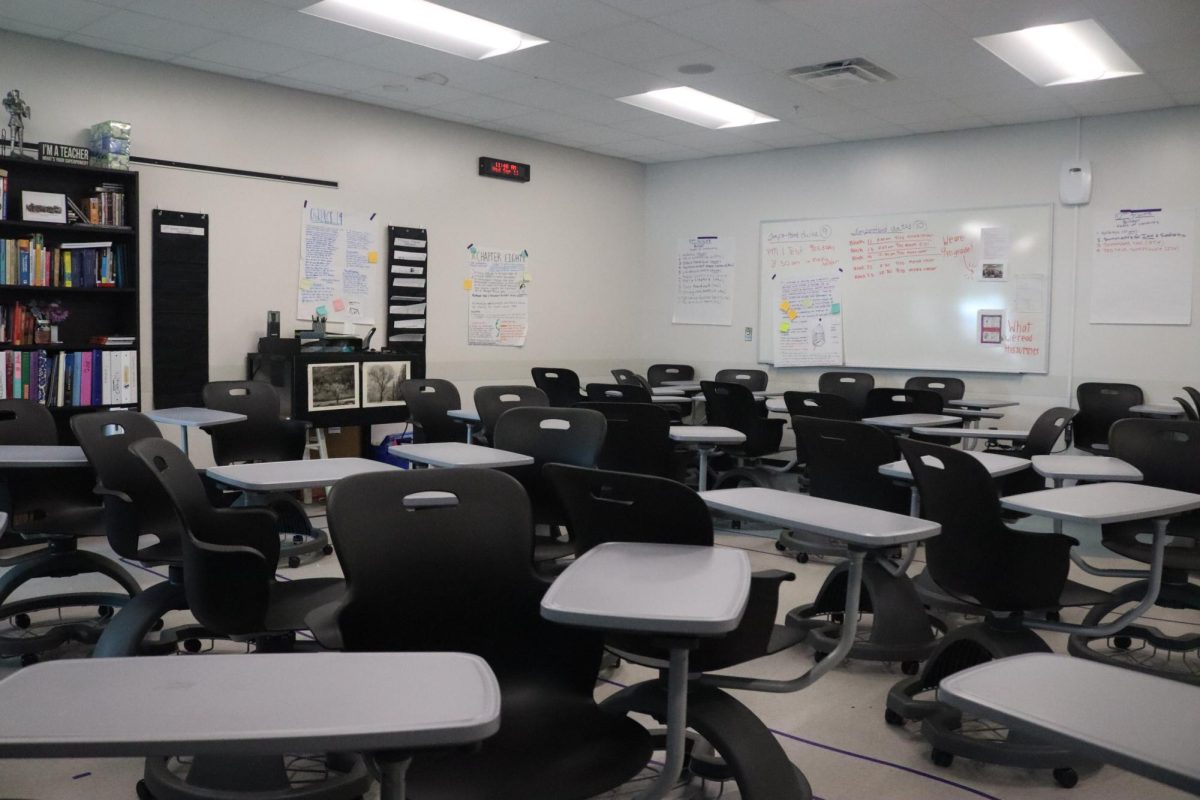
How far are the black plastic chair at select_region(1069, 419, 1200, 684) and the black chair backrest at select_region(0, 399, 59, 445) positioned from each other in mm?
4131

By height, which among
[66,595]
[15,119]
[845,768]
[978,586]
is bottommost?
[845,768]

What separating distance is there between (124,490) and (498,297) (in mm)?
5120

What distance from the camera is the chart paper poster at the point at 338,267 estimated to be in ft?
22.4

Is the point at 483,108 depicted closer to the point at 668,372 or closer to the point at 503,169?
the point at 503,169

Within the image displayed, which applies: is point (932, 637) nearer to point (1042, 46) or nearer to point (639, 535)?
point (639, 535)

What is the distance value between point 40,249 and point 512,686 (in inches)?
181

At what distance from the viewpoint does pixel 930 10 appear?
4.85 m

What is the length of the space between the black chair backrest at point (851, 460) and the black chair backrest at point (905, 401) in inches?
80.0

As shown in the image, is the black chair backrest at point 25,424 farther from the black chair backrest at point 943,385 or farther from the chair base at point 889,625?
the black chair backrest at point 943,385

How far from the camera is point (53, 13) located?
511cm

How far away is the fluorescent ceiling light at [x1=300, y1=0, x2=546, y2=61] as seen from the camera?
520cm

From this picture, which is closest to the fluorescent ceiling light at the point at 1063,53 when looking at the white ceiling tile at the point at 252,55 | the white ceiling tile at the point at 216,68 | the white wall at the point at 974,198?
the white wall at the point at 974,198

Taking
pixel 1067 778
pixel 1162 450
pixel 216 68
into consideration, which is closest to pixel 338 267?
pixel 216 68

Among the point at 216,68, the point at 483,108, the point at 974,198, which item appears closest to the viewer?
the point at 216,68
